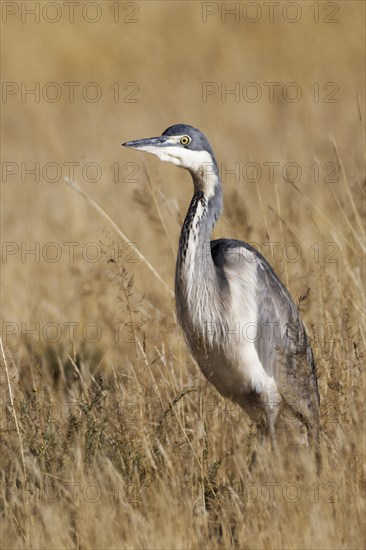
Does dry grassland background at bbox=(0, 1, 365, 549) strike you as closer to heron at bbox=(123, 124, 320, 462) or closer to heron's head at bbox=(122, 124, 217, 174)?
heron at bbox=(123, 124, 320, 462)

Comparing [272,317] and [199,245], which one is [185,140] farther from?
[272,317]

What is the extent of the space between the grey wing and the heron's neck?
218 millimetres

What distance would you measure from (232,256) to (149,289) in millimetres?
2431

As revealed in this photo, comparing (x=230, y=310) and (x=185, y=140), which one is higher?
(x=185, y=140)

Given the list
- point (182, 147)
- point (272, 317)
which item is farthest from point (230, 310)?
point (182, 147)

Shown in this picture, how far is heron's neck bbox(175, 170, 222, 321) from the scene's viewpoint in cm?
498

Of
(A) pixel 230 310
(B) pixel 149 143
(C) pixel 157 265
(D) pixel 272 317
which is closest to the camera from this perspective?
(B) pixel 149 143

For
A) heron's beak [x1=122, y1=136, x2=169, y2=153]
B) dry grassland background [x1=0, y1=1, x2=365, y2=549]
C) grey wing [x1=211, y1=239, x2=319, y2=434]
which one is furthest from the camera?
grey wing [x1=211, y1=239, x2=319, y2=434]

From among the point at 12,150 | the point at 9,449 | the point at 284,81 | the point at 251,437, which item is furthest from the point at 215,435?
the point at 284,81

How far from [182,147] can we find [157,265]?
3.01m

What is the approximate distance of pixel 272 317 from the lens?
5324mm

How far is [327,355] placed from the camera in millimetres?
4863

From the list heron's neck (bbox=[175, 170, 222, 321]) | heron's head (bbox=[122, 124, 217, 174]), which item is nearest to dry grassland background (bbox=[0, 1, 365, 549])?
heron's neck (bbox=[175, 170, 222, 321])

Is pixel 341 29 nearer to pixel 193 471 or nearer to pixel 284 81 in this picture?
pixel 284 81
